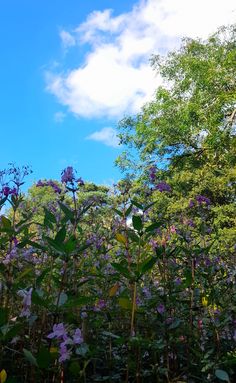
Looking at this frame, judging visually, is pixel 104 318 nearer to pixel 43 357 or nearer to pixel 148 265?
pixel 148 265

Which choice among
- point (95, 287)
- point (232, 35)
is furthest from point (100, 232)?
point (232, 35)

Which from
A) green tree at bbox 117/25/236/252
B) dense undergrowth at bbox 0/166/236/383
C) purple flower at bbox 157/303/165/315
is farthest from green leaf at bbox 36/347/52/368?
green tree at bbox 117/25/236/252

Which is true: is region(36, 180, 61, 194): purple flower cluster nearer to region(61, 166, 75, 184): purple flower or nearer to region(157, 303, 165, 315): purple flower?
region(61, 166, 75, 184): purple flower

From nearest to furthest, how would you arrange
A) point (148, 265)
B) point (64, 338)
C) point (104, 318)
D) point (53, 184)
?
point (64, 338)
point (148, 265)
point (104, 318)
point (53, 184)

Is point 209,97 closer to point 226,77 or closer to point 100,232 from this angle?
point 226,77

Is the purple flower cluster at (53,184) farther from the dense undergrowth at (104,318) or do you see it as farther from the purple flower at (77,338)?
the purple flower at (77,338)

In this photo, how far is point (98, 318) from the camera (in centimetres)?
209

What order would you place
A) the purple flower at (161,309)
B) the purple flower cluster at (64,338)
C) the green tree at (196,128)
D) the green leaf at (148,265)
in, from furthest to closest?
the green tree at (196,128) → the purple flower at (161,309) → the green leaf at (148,265) → the purple flower cluster at (64,338)

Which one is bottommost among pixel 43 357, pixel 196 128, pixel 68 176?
pixel 43 357

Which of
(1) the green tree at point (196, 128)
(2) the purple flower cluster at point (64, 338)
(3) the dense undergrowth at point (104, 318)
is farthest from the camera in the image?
(1) the green tree at point (196, 128)

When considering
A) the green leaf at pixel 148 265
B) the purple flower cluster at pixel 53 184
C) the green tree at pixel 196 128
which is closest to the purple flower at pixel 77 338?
the green leaf at pixel 148 265

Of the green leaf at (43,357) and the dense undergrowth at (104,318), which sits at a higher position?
the dense undergrowth at (104,318)

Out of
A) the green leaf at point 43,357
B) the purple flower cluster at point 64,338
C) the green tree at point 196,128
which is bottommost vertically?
the green leaf at point 43,357

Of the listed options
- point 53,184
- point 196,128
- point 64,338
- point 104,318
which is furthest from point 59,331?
point 196,128
